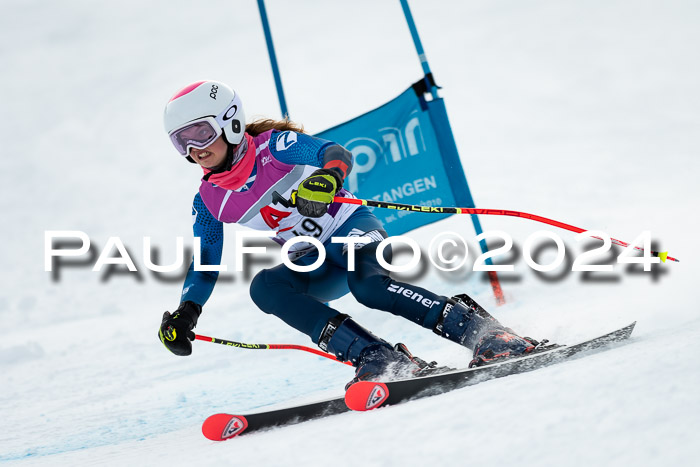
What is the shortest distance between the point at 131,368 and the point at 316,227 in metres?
3.99

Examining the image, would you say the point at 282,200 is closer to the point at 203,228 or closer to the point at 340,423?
the point at 203,228

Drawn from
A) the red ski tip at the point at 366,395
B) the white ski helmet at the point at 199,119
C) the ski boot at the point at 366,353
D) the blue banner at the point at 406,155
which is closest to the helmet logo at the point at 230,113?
the white ski helmet at the point at 199,119

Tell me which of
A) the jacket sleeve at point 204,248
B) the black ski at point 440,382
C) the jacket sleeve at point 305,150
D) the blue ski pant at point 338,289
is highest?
the jacket sleeve at point 305,150

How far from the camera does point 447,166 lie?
5.79 meters

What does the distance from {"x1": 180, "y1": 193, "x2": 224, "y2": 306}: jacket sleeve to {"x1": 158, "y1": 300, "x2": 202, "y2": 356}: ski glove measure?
0.50 feet

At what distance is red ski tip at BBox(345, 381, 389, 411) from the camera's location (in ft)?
8.02

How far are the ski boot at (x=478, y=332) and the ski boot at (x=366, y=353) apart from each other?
18 cm

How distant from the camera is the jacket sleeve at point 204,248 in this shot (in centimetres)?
344

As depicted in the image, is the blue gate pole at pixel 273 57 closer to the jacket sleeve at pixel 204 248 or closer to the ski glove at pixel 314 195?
the jacket sleeve at pixel 204 248

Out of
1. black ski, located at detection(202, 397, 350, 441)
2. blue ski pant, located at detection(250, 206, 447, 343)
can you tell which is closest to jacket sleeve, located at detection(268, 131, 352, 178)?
blue ski pant, located at detection(250, 206, 447, 343)

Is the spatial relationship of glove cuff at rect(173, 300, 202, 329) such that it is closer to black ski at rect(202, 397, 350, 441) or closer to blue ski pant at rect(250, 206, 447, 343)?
blue ski pant at rect(250, 206, 447, 343)

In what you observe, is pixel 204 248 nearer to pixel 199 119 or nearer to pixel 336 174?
pixel 199 119

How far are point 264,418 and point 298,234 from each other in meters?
1.02

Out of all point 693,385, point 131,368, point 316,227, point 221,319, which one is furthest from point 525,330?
point 221,319
